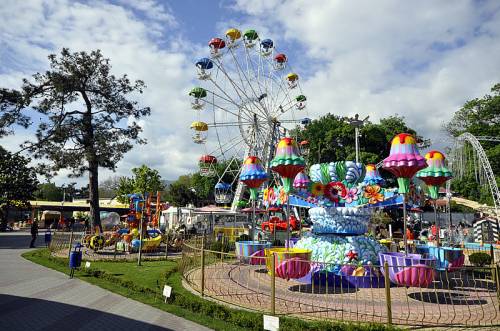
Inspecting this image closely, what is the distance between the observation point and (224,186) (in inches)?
1401

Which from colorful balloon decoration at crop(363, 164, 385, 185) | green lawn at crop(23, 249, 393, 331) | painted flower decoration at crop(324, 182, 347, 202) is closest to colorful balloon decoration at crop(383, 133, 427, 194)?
painted flower decoration at crop(324, 182, 347, 202)

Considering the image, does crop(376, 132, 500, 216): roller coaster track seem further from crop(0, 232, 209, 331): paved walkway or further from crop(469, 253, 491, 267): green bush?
crop(0, 232, 209, 331): paved walkway

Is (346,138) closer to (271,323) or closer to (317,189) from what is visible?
(317,189)

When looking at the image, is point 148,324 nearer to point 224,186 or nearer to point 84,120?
point 84,120

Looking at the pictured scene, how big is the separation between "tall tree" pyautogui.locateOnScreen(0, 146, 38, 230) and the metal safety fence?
32.5 meters

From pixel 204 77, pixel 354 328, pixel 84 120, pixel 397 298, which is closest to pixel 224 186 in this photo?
Result: pixel 204 77

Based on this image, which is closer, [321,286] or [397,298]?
[397,298]

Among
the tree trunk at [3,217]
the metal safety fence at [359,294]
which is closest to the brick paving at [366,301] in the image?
the metal safety fence at [359,294]

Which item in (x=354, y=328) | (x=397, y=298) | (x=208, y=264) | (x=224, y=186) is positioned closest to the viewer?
(x=354, y=328)

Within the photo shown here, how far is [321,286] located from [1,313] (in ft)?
23.8

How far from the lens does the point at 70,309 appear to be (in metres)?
7.78

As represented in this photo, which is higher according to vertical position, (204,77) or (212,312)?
(204,77)

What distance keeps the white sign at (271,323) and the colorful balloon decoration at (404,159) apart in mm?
4755

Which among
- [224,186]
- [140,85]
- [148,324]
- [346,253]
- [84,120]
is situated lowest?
[148,324]
